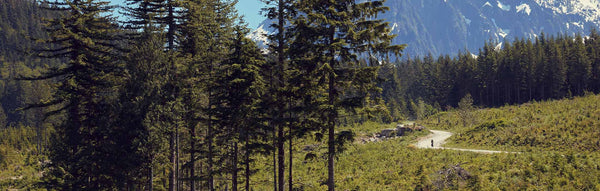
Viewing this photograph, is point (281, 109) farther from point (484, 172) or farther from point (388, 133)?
point (388, 133)

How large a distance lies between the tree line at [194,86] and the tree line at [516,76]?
55943 millimetres

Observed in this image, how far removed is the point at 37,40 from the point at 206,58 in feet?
28.7

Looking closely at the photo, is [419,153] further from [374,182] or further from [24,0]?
[24,0]

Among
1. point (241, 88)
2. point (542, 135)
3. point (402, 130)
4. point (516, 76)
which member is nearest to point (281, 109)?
point (241, 88)

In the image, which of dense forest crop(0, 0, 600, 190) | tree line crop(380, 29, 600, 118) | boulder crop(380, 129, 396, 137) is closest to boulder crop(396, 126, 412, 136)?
boulder crop(380, 129, 396, 137)

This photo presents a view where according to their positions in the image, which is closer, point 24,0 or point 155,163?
point 155,163

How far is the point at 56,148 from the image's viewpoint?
64.0 feet

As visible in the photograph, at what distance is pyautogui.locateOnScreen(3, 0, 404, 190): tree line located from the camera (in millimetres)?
13898

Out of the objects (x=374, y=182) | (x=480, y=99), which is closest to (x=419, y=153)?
(x=374, y=182)

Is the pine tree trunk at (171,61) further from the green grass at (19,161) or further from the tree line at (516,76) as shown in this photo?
the tree line at (516,76)

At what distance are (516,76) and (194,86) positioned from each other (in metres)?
83.8

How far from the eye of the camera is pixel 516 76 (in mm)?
80750

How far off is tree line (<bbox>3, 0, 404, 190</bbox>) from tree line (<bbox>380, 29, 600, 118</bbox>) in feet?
184

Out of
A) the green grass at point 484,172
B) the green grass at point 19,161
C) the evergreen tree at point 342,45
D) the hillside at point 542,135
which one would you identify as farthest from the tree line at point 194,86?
the hillside at point 542,135
